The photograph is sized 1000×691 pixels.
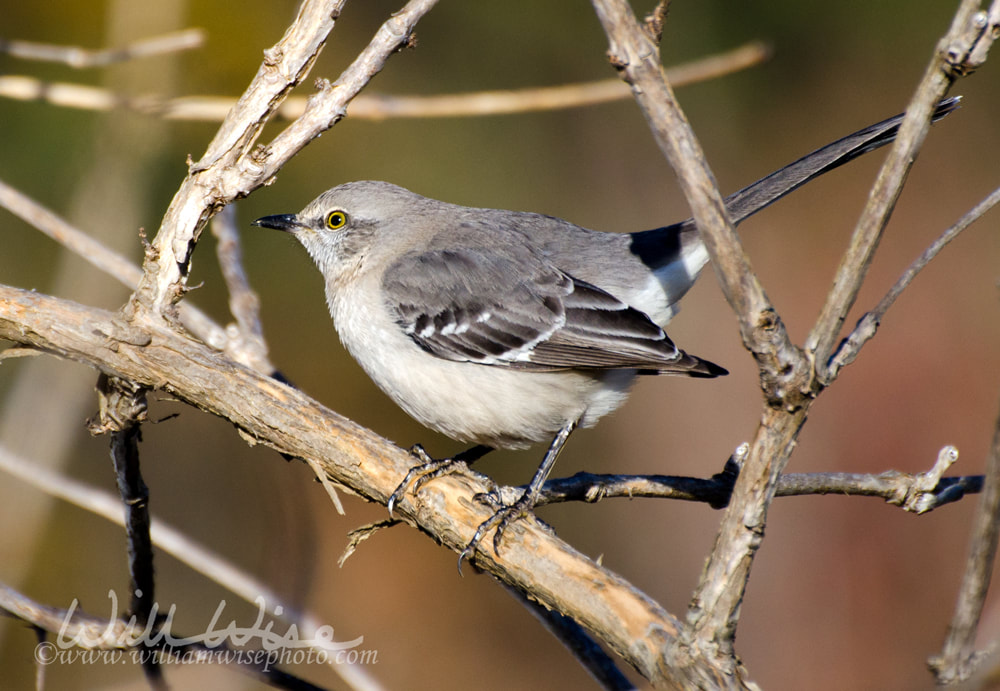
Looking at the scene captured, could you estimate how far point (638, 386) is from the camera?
26.3 ft

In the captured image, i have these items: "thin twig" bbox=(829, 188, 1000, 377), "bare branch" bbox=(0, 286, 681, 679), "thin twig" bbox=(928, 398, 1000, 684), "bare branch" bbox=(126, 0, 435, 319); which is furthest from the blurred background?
"thin twig" bbox=(928, 398, 1000, 684)

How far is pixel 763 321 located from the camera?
2084mm

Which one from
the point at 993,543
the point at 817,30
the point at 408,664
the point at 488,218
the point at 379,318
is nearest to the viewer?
the point at 993,543

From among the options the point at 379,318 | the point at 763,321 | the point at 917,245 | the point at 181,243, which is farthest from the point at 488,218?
the point at 917,245

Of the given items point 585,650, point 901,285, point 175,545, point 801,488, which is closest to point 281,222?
point 175,545

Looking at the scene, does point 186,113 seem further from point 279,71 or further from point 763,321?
point 763,321

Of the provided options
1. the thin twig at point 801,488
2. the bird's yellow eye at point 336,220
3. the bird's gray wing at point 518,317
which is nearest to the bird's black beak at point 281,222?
the bird's yellow eye at point 336,220

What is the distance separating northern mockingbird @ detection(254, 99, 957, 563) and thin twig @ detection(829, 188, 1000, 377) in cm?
162

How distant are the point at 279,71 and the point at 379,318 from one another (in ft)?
5.06

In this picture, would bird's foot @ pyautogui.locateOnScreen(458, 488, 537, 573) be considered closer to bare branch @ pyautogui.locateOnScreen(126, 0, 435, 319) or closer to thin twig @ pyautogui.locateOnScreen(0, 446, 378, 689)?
thin twig @ pyautogui.locateOnScreen(0, 446, 378, 689)

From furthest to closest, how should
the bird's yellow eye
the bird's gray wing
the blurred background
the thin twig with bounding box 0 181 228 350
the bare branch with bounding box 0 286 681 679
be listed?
the blurred background, the bird's yellow eye, the bird's gray wing, the thin twig with bounding box 0 181 228 350, the bare branch with bounding box 0 286 681 679

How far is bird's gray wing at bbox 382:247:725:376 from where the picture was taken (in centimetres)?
396

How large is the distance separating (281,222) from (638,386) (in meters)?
4.17

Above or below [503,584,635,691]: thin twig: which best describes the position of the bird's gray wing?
above
